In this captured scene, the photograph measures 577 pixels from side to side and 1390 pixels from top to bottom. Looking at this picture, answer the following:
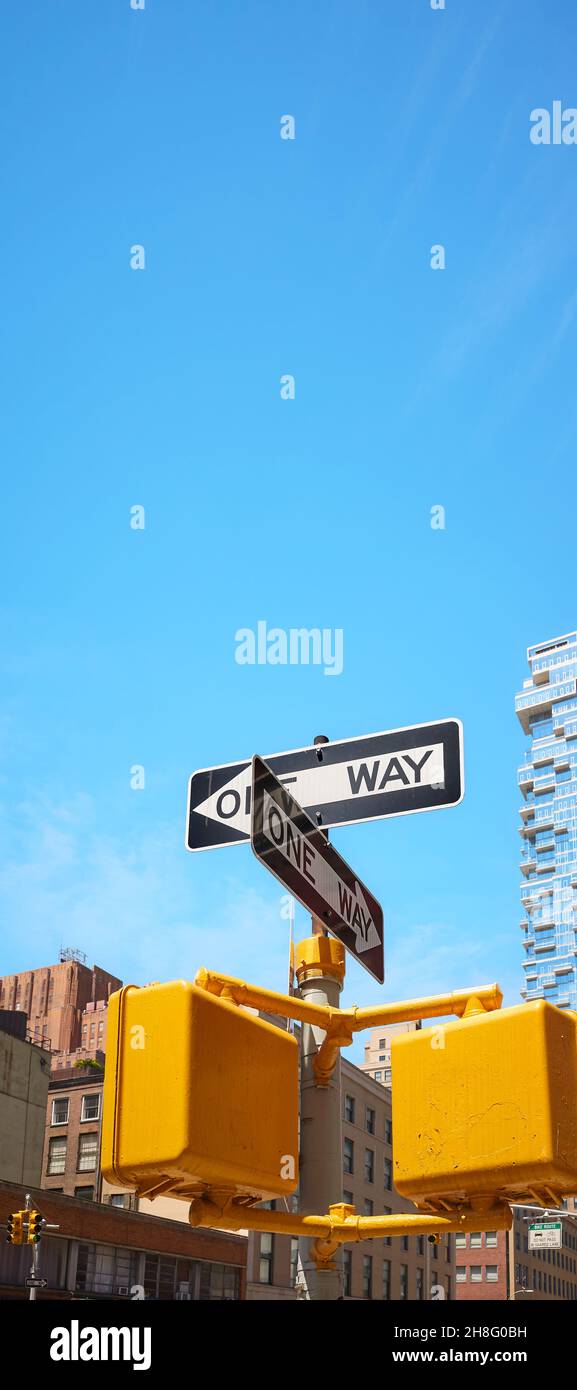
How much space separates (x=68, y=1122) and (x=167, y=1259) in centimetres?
2074

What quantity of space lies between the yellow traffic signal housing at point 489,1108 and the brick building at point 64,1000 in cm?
14091

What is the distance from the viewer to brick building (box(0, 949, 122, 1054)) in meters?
142

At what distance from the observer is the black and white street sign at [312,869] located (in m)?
4.25

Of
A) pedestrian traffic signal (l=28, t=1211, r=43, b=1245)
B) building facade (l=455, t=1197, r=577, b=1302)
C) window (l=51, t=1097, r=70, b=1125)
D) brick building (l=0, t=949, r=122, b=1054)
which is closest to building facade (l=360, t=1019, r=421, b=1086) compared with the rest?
building facade (l=455, t=1197, r=577, b=1302)

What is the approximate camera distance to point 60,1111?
72.8 meters

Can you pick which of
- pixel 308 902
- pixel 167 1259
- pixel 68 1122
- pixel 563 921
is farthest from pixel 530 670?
pixel 308 902

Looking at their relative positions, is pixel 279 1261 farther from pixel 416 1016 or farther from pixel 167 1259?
pixel 416 1016

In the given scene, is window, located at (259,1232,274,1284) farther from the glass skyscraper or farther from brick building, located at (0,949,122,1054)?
the glass skyscraper

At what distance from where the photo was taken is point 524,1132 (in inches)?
118

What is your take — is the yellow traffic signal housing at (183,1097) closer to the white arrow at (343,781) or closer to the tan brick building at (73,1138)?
the white arrow at (343,781)

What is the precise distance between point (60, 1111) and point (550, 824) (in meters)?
115

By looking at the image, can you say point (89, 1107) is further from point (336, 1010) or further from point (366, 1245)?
point (336, 1010)

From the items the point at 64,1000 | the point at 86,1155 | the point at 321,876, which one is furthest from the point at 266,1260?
the point at 64,1000

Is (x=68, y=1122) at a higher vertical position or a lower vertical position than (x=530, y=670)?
lower
